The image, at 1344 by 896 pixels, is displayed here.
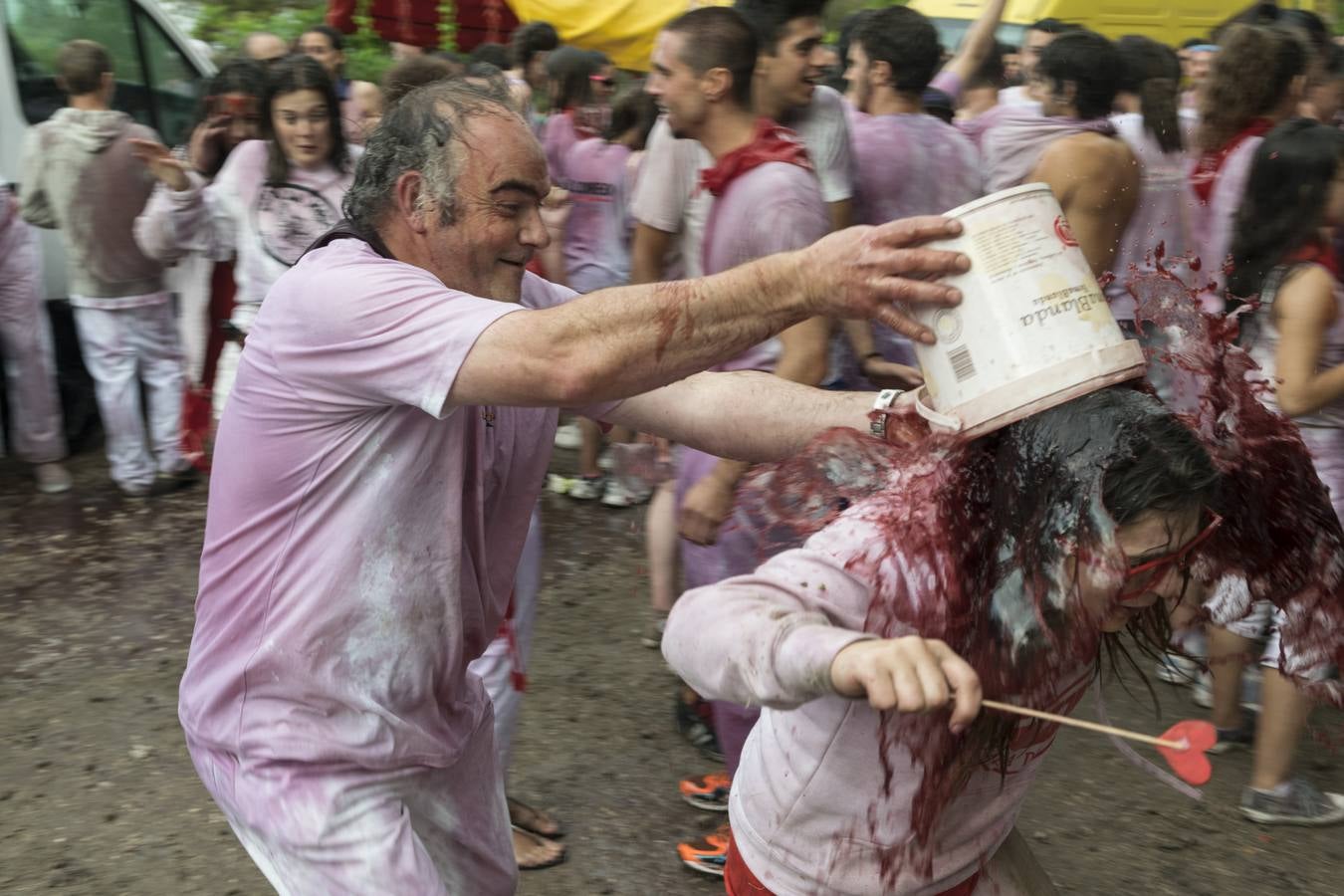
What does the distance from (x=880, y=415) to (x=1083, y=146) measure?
2940 mm

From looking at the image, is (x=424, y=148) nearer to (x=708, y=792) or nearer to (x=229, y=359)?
(x=708, y=792)

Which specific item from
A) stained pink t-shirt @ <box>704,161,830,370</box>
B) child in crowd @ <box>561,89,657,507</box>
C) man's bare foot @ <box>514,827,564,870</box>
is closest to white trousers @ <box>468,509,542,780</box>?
man's bare foot @ <box>514,827,564,870</box>

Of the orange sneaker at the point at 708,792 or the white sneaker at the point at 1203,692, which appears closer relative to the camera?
the orange sneaker at the point at 708,792

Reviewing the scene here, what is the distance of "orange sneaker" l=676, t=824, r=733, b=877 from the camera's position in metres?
3.80

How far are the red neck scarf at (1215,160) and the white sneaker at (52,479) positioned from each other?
548 centimetres

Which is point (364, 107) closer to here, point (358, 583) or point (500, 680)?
point (500, 680)

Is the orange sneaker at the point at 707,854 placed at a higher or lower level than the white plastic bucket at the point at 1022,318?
lower

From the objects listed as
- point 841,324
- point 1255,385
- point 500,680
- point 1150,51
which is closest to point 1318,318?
point 841,324

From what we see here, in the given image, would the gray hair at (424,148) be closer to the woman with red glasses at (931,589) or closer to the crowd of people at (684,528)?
the crowd of people at (684,528)

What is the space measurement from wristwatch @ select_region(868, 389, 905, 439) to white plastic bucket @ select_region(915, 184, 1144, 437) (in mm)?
423

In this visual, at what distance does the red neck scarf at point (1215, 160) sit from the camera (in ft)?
16.7

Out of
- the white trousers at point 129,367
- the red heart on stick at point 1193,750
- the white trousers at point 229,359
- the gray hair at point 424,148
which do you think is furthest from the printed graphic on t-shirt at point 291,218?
the red heart on stick at point 1193,750

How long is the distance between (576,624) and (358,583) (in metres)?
3.34

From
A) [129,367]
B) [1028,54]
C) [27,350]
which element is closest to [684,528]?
[129,367]
